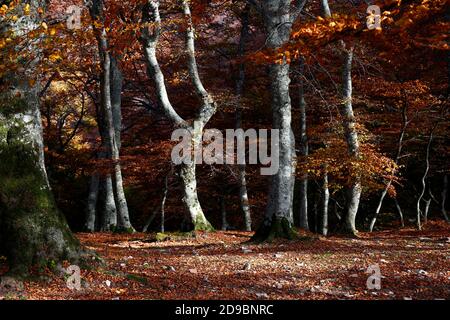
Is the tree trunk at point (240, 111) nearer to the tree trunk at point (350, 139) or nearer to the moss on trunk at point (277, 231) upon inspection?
the tree trunk at point (350, 139)

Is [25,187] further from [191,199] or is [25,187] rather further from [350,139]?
[350,139]

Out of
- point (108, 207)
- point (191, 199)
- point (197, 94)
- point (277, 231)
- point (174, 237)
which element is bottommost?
point (174, 237)

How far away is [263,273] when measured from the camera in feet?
24.6

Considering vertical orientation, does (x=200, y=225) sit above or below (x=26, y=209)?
below

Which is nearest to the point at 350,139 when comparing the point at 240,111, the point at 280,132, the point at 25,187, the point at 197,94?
the point at 280,132

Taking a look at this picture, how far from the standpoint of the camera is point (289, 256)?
9.03 m

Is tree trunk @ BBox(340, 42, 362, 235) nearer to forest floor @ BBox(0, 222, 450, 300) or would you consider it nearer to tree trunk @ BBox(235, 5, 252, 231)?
forest floor @ BBox(0, 222, 450, 300)

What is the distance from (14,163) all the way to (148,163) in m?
11.8

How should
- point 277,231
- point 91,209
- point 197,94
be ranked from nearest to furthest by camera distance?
point 277,231 → point 197,94 → point 91,209

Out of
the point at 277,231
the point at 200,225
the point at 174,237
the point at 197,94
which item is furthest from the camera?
the point at 197,94

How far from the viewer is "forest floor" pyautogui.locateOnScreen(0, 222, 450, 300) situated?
600cm

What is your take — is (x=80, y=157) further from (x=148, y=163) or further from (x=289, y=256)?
(x=289, y=256)

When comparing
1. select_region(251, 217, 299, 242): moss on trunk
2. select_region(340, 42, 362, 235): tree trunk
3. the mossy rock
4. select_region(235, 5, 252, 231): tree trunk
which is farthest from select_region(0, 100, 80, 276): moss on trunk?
select_region(235, 5, 252, 231): tree trunk
